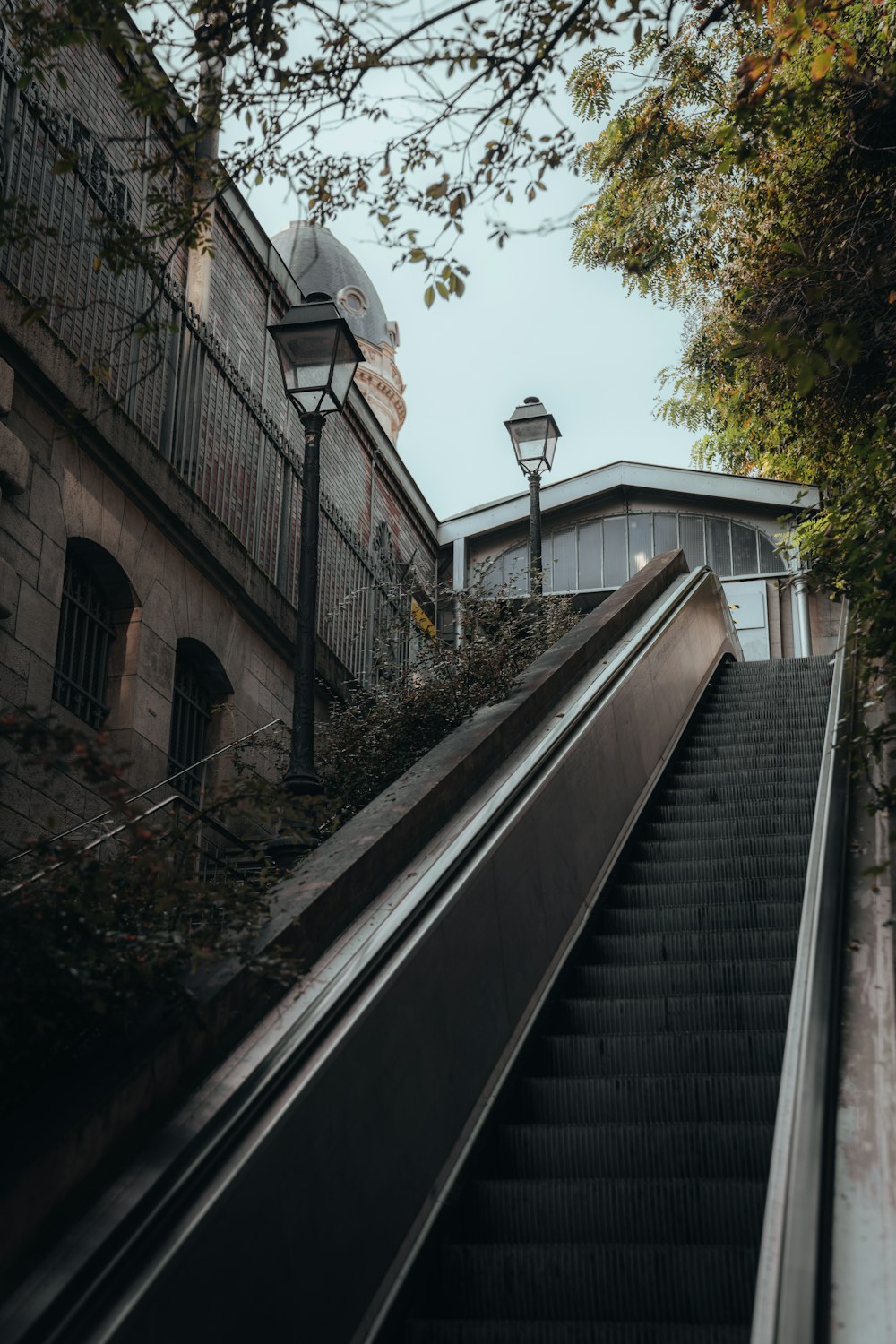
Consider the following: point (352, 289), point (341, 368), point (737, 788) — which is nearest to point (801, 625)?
point (737, 788)

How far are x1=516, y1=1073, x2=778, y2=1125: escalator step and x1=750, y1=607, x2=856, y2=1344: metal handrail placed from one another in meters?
0.89

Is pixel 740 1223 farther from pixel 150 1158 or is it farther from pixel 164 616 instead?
pixel 164 616

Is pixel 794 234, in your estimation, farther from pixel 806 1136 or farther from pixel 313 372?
pixel 806 1136

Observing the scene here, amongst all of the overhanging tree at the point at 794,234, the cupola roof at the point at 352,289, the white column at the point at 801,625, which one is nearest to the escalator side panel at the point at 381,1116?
the overhanging tree at the point at 794,234

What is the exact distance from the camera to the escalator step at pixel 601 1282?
13.0 feet

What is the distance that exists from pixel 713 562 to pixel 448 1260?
19104 mm

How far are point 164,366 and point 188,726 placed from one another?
9.22ft

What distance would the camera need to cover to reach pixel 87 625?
29.2 ft

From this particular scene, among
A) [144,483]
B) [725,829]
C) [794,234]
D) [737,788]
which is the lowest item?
[725,829]

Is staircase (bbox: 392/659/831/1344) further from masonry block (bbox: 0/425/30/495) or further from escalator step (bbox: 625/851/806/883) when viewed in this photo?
masonry block (bbox: 0/425/30/495)

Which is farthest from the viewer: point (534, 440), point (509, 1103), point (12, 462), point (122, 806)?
point (534, 440)

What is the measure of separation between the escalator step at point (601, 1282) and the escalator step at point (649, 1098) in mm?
795

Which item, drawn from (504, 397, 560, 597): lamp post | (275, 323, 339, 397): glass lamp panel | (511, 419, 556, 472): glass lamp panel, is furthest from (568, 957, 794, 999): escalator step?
(511, 419, 556, 472): glass lamp panel

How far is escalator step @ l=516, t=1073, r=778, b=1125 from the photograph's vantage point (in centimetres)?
480
